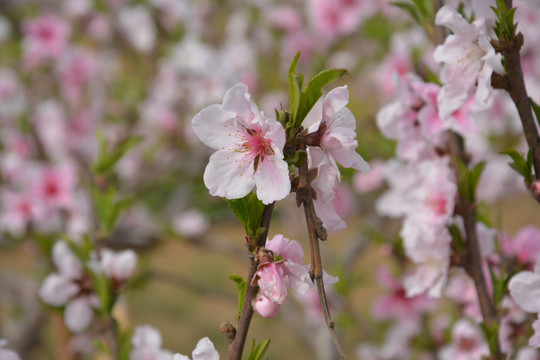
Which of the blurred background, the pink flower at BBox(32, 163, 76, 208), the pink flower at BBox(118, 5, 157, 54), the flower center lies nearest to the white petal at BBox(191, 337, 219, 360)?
the flower center

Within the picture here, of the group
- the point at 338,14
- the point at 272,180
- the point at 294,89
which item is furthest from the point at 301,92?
the point at 338,14

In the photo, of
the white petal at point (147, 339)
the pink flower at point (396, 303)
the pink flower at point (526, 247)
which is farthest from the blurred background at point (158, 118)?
the white petal at point (147, 339)

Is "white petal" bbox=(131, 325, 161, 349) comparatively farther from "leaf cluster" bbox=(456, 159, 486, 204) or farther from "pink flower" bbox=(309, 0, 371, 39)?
"pink flower" bbox=(309, 0, 371, 39)

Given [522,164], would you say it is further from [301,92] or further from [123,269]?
[123,269]

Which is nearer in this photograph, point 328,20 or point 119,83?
point 328,20

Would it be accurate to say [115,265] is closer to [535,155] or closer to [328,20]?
[535,155]

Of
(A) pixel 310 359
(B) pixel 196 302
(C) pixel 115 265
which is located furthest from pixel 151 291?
(C) pixel 115 265
